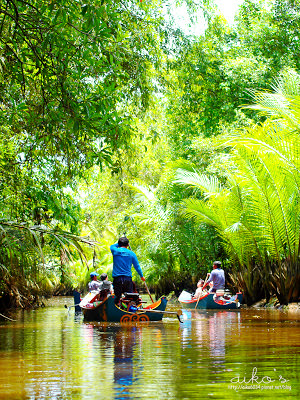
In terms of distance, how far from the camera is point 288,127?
14633 millimetres

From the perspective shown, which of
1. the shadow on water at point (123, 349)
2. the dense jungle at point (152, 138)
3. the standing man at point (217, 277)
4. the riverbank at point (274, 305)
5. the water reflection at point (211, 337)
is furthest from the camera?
the standing man at point (217, 277)

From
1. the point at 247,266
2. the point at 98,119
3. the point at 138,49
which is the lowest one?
the point at 247,266

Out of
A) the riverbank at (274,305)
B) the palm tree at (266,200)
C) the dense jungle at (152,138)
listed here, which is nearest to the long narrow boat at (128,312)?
the dense jungle at (152,138)

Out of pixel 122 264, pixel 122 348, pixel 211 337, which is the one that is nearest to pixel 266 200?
pixel 122 264

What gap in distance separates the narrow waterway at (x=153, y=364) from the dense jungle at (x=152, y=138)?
1660 mm

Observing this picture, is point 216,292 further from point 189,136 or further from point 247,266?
point 189,136

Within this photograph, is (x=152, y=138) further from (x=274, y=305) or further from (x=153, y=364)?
(x=274, y=305)

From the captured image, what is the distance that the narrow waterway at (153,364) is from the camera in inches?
182

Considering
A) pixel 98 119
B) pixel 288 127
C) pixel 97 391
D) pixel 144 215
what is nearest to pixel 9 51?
pixel 98 119

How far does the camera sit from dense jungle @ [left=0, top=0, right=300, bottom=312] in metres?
8.40

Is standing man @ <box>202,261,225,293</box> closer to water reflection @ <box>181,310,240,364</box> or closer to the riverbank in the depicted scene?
the riverbank

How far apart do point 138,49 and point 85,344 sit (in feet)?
18.7

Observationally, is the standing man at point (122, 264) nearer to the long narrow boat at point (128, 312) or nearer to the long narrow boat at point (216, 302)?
the long narrow boat at point (128, 312)

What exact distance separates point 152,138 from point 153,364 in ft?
19.6
